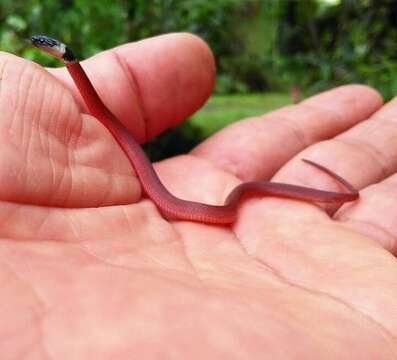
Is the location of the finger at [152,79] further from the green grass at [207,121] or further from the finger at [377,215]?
the finger at [377,215]

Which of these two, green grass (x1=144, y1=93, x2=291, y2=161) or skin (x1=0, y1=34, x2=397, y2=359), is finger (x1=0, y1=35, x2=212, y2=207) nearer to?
skin (x1=0, y1=34, x2=397, y2=359)

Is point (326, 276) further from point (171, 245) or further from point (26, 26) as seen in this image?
point (26, 26)

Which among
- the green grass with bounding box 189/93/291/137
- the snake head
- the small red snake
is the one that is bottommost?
the green grass with bounding box 189/93/291/137

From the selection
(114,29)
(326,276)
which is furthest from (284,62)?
(326,276)

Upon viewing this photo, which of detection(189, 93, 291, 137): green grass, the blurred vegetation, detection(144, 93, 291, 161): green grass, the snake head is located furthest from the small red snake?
detection(189, 93, 291, 137): green grass

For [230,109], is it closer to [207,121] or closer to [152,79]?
[207,121]

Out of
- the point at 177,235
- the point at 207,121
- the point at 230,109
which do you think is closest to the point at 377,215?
the point at 177,235

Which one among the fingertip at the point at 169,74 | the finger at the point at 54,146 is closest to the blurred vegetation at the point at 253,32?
the fingertip at the point at 169,74
